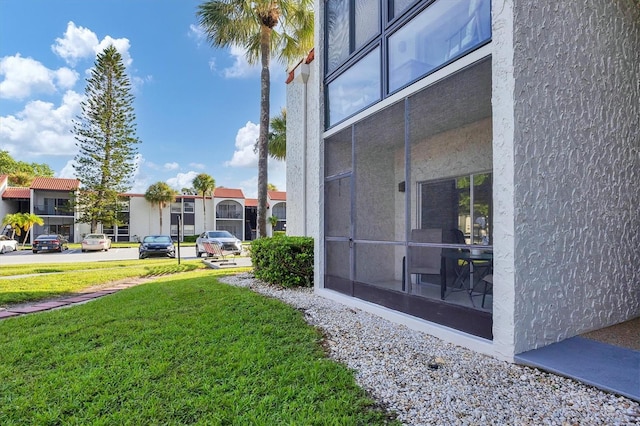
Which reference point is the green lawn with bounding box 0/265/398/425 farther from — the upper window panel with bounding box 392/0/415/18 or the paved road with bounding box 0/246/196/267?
the paved road with bounding box 0/246/196/267

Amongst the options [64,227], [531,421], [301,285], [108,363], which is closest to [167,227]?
[64,227]

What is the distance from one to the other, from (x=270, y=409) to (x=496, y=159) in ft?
9.10

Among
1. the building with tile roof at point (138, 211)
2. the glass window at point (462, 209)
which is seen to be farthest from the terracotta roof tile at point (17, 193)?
the glass window at point (462, 209)

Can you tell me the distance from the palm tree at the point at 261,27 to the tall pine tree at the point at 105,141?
21208 mm

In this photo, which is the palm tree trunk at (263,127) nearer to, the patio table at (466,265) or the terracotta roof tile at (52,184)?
the patio table at (466,265)

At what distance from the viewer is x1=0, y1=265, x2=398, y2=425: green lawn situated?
7.98 feet

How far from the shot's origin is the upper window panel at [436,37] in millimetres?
3582

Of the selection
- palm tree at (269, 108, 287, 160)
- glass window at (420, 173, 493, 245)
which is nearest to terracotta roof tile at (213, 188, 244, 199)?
palm tree at (269, 108, 287, 160)

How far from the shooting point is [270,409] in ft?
8.07

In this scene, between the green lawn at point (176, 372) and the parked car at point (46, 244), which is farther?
the parked car at point (46, 244)

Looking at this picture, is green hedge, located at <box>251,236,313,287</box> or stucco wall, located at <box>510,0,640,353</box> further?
green hedge, located at <box>251,236,313,287</box>

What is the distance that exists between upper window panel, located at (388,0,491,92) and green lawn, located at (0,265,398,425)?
333 cm

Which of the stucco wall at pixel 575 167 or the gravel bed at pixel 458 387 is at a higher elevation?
the stucco wall at pixel 575 167

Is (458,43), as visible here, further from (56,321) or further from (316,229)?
(56,321)
